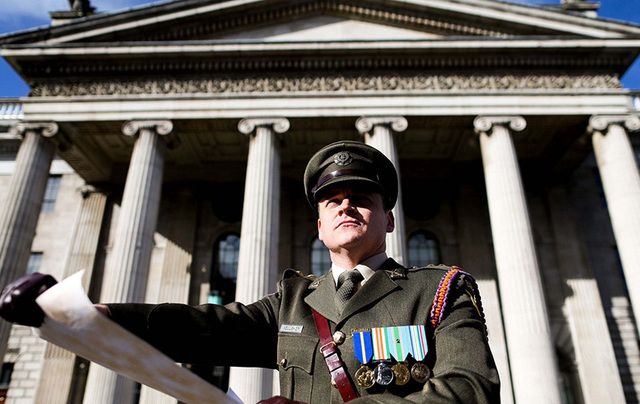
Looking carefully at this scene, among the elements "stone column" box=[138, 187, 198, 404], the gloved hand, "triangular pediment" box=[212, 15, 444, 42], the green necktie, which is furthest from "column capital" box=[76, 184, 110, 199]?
the gloved hand

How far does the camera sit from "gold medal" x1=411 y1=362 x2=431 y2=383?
1921 mm

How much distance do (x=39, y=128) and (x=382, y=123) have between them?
37.9 feet

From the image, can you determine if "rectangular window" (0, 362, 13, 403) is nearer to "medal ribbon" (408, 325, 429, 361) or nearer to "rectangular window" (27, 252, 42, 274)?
"rectangular window" (27, 252, 42, 274)

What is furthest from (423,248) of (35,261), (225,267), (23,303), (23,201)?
(23,303)

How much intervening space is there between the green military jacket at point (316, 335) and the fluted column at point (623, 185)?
1543 centimetres

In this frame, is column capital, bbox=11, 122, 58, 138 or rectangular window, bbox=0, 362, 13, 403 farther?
rectangular window, bbox=0, 362, 13, 403

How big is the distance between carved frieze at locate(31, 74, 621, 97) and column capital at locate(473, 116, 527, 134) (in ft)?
3.78

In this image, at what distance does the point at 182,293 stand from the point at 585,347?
1527 centimetres

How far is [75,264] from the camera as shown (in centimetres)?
1969

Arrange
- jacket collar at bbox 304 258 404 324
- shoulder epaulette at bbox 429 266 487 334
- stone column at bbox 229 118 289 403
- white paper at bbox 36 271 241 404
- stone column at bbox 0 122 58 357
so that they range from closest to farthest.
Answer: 1. white paper at bbox 36 271 241 404
2. shoulder epaulette at bbox 429 266 487 334
3. jacket collar at bbox 304 258 404 324
4. stone column at bbox 229 118 289 403
5. stone column at bbox 0 122 58 357

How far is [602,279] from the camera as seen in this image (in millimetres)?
19641

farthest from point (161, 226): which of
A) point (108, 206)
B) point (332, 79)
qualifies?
point (332, 79)

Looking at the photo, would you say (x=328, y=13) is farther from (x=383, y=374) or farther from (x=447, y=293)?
(x=383, y=374)

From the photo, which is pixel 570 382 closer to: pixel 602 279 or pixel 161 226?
pixel 602 279
